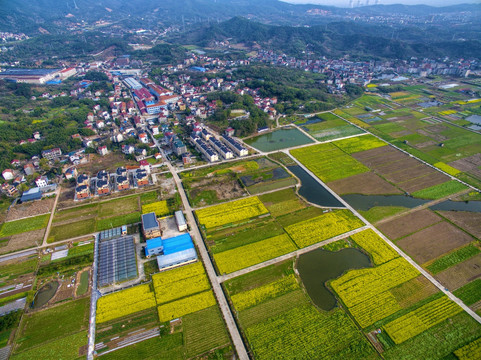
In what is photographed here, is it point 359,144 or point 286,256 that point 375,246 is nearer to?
point 286,256

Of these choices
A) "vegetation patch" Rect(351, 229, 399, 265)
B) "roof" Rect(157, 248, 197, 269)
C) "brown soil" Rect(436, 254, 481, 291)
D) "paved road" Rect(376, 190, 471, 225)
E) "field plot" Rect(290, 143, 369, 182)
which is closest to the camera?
"brown soil" Rect(436, 254, 481, 291)

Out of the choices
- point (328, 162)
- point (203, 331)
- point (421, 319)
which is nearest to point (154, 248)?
point (203, 331)

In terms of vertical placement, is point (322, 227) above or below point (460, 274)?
above

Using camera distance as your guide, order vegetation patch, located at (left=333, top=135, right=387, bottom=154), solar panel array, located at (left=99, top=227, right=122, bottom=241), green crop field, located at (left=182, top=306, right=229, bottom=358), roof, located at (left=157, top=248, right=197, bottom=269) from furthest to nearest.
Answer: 1. vegetation patch, located at (left=333, top=135, right=387, bottom=154)
2. solar panel array, located at (left=99, top=227, right=122, bottom=241)
3. roof, located at (left=157, top=248, right=197, bottom=269)
4. green crop field, located at (left=182, top=306, right=229, bottom=358)

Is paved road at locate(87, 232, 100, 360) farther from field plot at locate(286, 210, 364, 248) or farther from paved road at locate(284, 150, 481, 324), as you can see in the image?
paved road at locate(284, 150, 481, 324)

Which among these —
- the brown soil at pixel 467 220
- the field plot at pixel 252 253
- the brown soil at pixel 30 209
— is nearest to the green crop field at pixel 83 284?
the field plot at pixel 252 253

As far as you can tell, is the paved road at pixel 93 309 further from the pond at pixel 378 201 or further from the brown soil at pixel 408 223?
the pond at pixel 378 201

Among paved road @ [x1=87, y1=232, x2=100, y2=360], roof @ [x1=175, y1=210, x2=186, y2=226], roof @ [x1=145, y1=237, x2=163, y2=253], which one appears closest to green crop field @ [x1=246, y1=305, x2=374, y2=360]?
paved road @ [x1=87, y1=232, x2=100, y2=360]
